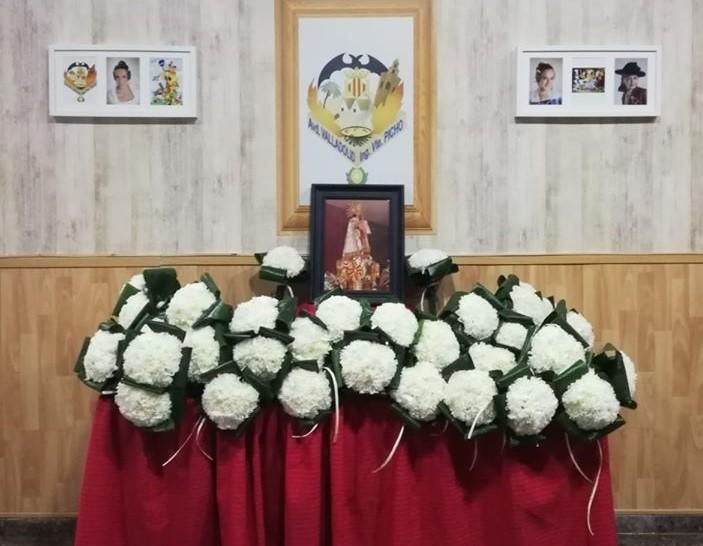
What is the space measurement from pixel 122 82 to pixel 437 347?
45.0 inches

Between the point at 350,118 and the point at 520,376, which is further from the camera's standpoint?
the point at 350,118

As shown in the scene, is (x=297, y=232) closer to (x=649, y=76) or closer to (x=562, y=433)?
(x=562, y=433)

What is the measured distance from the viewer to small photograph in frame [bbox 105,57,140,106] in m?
1.82

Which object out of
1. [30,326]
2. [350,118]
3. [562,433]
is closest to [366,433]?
[562,433]

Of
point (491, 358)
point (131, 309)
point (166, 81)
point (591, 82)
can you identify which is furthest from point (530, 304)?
point (166, 81)

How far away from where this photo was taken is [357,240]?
177 cm

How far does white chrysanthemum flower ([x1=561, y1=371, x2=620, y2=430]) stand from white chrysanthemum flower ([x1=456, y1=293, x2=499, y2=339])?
23 cm

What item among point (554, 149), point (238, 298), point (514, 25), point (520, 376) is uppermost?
point (514, 25)

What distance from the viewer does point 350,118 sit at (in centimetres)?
184

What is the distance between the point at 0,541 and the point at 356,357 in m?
1.26

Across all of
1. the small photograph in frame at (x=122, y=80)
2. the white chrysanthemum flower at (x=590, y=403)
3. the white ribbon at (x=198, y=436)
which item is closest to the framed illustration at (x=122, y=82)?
the small photograph in frame at (x=122, y=80)

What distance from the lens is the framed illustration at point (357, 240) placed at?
5.74ft

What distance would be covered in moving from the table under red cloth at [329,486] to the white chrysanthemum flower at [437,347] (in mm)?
134

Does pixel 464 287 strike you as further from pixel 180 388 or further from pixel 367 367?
pixel 180 388
